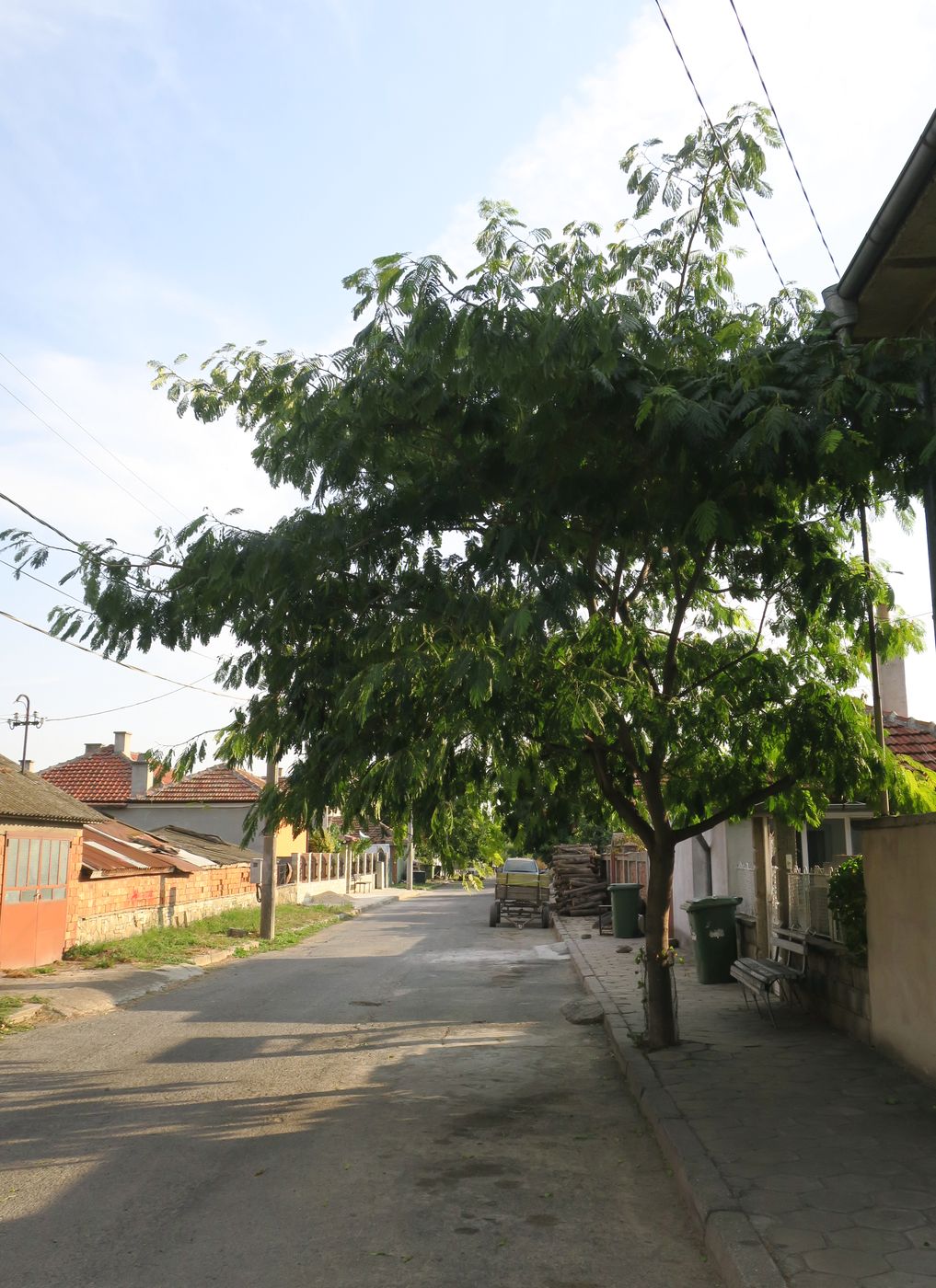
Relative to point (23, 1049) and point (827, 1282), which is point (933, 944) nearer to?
point (827, 1282)

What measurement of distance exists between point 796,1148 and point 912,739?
8.21m

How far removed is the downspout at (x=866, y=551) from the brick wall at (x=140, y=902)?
14.5m

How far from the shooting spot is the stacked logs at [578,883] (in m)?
Result: 32.0

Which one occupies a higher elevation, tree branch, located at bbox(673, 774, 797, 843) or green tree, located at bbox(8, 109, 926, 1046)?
green tree, located at bbox(8, 109, 926, 1046)

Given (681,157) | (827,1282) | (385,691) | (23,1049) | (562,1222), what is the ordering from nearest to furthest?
(827,1282)
(562,1222)
(385,691)
(681,157)
(23,1049)

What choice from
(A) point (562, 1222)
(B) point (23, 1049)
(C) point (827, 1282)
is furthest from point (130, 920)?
(C) point (827, 1282)

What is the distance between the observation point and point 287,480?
7566mm

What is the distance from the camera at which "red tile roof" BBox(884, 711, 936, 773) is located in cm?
1293

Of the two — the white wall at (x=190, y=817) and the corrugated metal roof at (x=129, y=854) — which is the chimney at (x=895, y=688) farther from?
the white wall at (x=190, y=817)

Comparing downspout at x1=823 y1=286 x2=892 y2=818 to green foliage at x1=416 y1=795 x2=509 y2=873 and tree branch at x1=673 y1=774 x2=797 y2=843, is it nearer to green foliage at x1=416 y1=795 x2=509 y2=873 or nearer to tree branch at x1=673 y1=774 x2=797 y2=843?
tree branch at x1=673 y1=774 x2=797 y2=843

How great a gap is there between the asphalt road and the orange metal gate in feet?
12.5

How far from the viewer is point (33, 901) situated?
1706 centimetres

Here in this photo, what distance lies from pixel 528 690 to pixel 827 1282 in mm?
4463

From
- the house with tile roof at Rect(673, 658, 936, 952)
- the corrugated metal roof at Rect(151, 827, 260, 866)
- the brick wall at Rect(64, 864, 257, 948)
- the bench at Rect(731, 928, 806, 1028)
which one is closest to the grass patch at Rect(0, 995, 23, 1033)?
the brick wall at Rect(64, 864, 257, 948)
